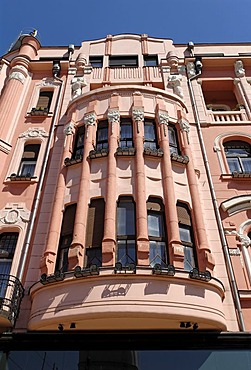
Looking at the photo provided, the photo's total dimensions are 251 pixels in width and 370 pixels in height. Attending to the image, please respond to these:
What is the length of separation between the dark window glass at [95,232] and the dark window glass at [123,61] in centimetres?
1156

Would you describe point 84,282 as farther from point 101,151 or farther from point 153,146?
point 153,146

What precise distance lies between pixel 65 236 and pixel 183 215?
398cm

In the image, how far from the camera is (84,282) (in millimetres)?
8883

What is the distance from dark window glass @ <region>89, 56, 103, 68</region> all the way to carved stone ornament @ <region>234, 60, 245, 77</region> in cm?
796

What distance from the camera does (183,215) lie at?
11.0 metres

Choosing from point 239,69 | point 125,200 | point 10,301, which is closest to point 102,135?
point 125,200

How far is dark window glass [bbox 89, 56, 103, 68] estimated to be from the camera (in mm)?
20016

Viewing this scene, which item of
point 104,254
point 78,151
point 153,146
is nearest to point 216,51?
point 153,146

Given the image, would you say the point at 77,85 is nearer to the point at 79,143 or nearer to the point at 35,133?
the point at 35,133

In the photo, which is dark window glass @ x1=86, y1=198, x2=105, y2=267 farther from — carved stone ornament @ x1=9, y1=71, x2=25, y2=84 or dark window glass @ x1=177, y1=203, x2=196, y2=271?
carved stone ornament @ x1=9, y1=71, x2=25, y2=84

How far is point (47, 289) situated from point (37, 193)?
15.3ft

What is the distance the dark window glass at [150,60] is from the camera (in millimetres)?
19852

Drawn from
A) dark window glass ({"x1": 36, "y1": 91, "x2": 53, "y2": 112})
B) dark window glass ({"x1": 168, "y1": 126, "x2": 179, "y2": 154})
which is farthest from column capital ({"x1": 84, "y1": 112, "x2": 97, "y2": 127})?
dark window glass ({"x1": 36, "y1": 91, "x2": 53, "y2": 112})

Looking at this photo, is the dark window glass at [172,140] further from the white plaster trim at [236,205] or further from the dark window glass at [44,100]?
the dark window glass at [44,100]
